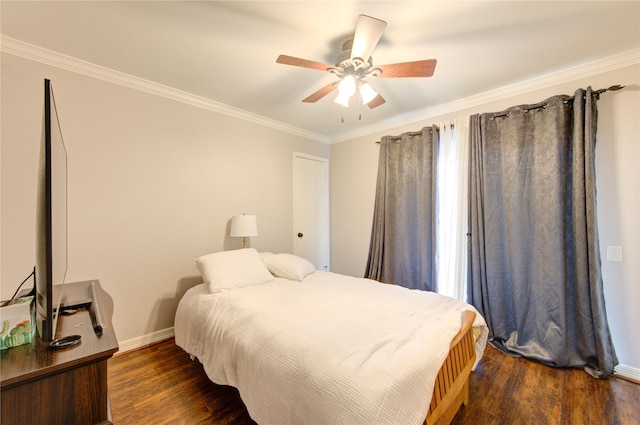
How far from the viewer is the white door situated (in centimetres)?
382

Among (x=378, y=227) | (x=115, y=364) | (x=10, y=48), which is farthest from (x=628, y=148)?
(x=10, y=48)

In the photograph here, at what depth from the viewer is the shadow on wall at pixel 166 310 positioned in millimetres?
2561

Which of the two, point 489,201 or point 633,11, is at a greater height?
point 633,11

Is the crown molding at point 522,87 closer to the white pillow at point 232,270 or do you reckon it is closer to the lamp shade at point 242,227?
the lamp shade at point 242,227

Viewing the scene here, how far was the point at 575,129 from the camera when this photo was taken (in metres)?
2.08

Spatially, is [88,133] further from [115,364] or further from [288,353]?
[288,353]

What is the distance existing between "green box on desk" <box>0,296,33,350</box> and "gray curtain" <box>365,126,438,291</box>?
3.03 m

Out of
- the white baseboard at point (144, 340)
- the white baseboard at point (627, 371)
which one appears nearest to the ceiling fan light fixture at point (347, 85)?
the white baseboard at point (144, 340)

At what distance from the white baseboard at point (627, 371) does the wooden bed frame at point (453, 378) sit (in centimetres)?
135

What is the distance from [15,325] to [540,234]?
3.23 m

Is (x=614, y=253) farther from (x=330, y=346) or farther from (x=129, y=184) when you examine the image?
(x=129, y=184)

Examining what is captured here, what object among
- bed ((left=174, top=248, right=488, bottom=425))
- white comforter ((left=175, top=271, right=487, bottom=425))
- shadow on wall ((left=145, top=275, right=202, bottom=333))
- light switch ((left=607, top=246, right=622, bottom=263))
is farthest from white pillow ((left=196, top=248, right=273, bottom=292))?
light switch ((left=607, top=246, right=622, bottom=263))

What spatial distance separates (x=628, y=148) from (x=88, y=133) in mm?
4369

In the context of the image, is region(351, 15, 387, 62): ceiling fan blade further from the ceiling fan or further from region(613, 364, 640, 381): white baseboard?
region(613, 364, 640, 381): white baseboard
